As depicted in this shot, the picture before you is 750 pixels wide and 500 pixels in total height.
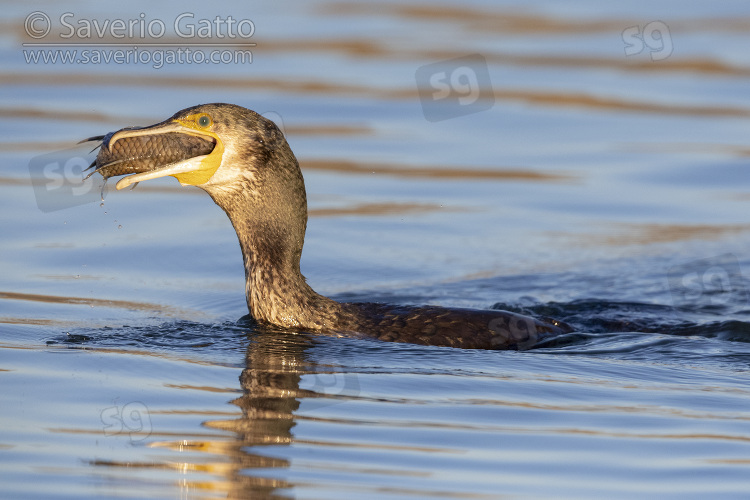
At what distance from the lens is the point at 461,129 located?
14.5 metres

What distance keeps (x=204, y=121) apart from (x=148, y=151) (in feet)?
1.20

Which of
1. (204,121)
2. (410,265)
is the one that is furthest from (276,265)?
(410,265)

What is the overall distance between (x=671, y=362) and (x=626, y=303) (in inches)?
69.3

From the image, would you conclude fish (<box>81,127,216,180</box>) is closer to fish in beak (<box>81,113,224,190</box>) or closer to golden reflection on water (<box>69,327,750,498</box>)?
fish in beak (<box>81,113,224,190</box>)

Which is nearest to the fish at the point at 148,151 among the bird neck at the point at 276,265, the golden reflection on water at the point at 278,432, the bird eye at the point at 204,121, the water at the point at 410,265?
the bird eye at the point at 204,121

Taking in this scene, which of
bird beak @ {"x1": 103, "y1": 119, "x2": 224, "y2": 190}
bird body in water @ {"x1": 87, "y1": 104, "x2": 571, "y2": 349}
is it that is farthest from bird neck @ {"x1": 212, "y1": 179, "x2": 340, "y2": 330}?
bird beak @ {"x1": 103, "y1": 119, "x2": 224, "y2": 190}

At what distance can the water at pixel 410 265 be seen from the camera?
18.4 ft

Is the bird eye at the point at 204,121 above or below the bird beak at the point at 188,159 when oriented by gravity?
above

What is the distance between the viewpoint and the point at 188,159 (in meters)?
7.09

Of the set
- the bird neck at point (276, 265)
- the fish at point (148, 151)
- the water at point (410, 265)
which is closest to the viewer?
the water at point (410, 265)

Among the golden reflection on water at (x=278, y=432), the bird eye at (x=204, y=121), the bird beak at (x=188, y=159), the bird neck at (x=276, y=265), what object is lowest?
the golden reflection on water at (x=278, y=432)

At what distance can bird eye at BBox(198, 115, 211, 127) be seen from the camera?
280 inches

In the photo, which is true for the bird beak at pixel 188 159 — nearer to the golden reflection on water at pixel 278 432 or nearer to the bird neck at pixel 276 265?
the bird neck at pixel 276 265

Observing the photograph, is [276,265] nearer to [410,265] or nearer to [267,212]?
[267,212]
